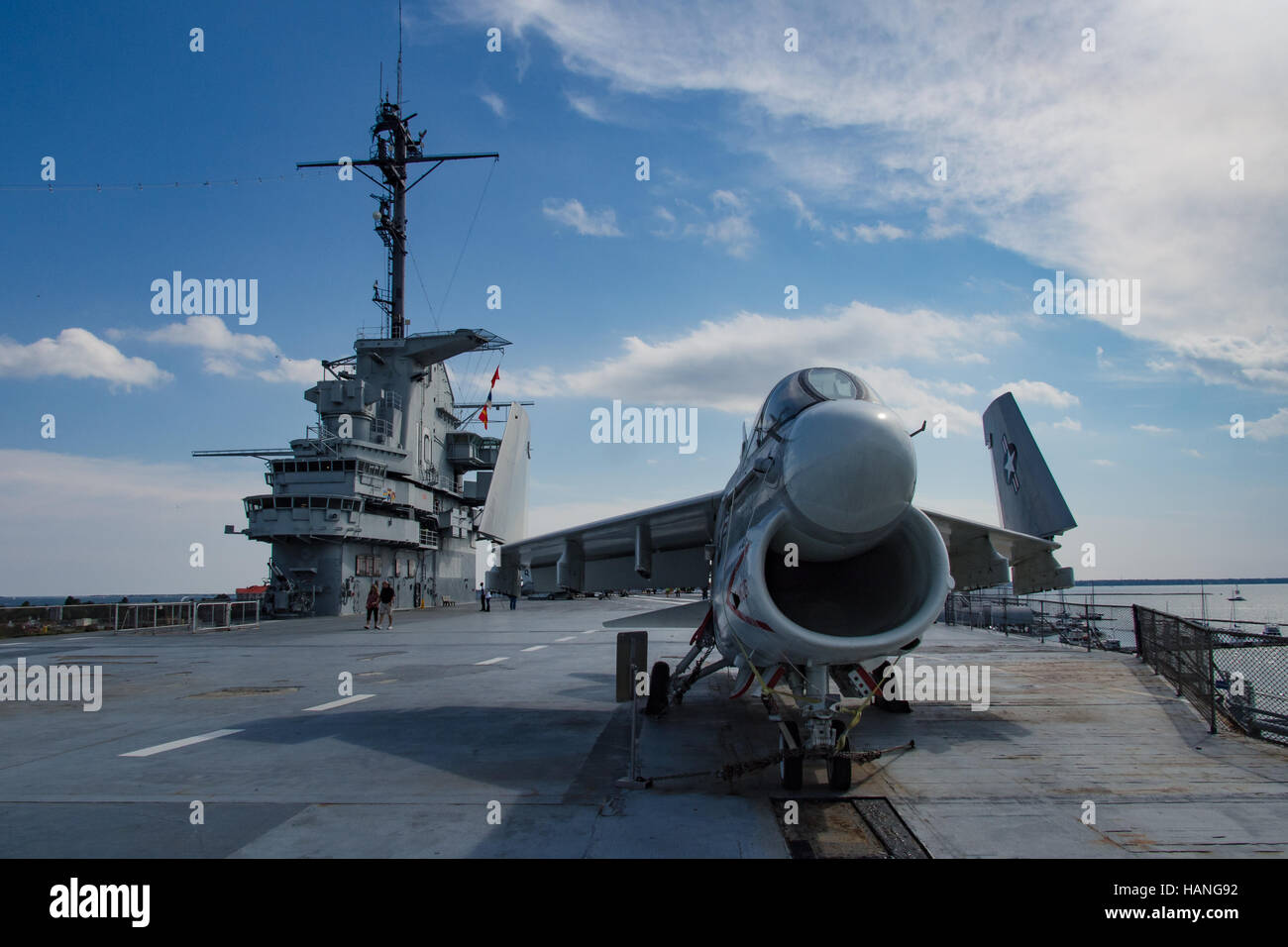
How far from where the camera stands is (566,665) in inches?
687

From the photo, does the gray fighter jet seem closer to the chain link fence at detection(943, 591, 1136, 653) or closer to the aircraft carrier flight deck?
the aircraft carrier flight deck

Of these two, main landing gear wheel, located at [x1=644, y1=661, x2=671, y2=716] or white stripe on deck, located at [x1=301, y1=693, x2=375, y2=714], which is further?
white stripe on deck, located at [x1=301, y1=693, x2=375, y2=714]

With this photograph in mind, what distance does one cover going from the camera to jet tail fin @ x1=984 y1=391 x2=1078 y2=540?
15.3 metres

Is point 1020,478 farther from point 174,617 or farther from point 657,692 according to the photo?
point 174,617

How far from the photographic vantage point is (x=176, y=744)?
8727 millimetres

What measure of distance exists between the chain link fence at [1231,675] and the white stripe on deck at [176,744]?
12.9 metres

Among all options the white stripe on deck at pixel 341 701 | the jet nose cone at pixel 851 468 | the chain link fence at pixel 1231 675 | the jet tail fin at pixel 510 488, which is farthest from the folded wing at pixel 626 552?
the chain link fence at pixel 1231 675

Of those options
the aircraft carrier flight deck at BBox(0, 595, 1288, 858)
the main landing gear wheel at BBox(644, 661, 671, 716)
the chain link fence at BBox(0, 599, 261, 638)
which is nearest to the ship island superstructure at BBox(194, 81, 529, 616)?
the chain link fence at BBox(0, 599, 261, 638)

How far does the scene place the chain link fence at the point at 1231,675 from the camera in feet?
29.9

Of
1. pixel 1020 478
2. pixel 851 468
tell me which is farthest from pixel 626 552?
pixel 1020 478

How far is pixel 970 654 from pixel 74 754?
64.5ft

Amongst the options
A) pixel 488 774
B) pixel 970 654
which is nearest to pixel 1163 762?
pixel 488 774

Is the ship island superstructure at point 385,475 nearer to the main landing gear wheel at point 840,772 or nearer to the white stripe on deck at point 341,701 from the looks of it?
the white stripe on deck at point 341,701

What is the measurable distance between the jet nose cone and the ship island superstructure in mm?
35696
